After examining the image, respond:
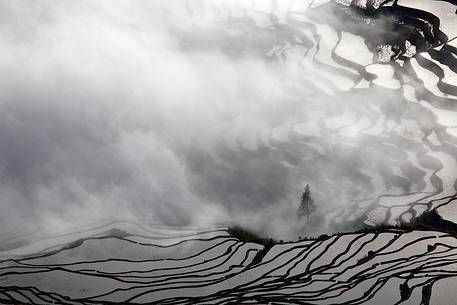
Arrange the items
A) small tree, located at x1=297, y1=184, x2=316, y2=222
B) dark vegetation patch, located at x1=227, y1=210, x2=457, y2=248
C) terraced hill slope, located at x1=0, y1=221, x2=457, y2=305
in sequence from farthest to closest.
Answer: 1. small tree, located at x1=297, y1=184, x2=316, y2=222
2. dark vegetation patch, located at x1=227, y1=210, x2=457, y2=248
3. terraced hill slope, located at x1=0, y1=221, x2=457, y2=305

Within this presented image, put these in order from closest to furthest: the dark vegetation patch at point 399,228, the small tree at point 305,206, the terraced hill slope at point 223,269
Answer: the terraced hill slope at point 223,269 → the dark vegetation patch at point 399,228 → the small tree at point 305,206

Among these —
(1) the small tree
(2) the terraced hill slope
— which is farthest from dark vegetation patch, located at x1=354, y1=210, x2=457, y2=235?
(1) the small tree

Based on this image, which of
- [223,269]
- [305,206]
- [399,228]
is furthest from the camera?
[305,206]

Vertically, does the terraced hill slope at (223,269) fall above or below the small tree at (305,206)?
below

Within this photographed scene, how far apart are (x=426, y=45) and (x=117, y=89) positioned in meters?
7.19

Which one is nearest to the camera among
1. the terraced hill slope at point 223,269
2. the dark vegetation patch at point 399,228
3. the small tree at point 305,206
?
the terraced hill slope at point 223,269

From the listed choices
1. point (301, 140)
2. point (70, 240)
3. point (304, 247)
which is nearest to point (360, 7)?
point (301, 140)

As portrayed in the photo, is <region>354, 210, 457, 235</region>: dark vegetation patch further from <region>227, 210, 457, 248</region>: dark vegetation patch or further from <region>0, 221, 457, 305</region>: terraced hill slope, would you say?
<region>0, 221, 457, 305</region>: terraced hill slope

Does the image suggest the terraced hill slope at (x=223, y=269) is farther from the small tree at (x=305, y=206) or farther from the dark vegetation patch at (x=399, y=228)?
the small tree at (x=305, y=206)

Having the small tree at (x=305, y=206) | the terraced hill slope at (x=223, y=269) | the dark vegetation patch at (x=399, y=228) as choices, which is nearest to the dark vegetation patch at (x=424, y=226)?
the dark vegetation patch at (x=399, y=228)

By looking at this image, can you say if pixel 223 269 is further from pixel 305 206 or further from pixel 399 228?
pixel 399 228

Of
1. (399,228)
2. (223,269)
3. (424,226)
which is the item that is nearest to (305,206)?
(399,228)

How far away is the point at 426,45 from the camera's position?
1373 centimetres

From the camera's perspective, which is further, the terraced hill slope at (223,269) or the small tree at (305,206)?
the small tree at (305,206)
